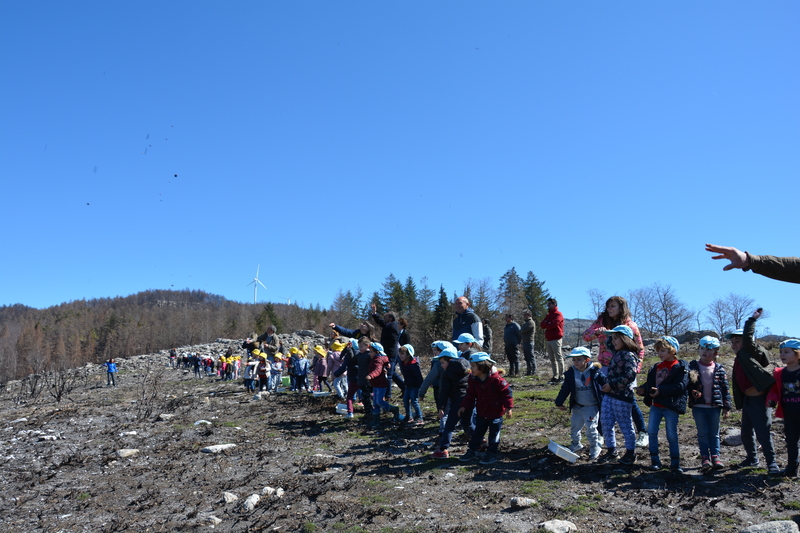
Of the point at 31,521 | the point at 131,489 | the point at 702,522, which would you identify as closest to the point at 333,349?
the point at 131,489

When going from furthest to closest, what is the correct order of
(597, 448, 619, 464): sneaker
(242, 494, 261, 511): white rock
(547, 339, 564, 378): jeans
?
(547, 339, 564, 378): jeans < (597, 448, 619, 464): sneaker < (242, 494, 261, 511): white rock

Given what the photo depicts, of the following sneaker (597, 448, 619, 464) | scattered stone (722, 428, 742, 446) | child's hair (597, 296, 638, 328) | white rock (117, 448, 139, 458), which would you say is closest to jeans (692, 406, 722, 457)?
sneaker (597, 448, 619, 464)

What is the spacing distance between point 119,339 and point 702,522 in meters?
133

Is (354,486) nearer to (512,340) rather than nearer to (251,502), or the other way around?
(251,502)

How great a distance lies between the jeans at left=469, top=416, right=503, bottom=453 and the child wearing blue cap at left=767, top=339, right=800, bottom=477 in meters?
3.15

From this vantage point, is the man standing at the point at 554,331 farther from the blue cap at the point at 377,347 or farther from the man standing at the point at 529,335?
the blue cap at the point at 377,347

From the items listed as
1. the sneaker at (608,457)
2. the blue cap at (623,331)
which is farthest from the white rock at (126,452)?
the blue cap at (623,331)

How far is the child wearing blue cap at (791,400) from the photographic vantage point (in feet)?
18.6

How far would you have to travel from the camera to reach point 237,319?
127m

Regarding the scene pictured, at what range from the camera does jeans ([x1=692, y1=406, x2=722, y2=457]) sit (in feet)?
20.2

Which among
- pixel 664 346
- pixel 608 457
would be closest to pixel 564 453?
pixel 608 457

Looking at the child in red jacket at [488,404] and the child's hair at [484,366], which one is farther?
the child's hair at [484,366]

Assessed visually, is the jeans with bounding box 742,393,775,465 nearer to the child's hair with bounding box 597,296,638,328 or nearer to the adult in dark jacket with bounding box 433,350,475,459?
the child's hair with bounding box 597,296,638,328

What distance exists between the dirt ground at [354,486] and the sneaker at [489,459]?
98mm
